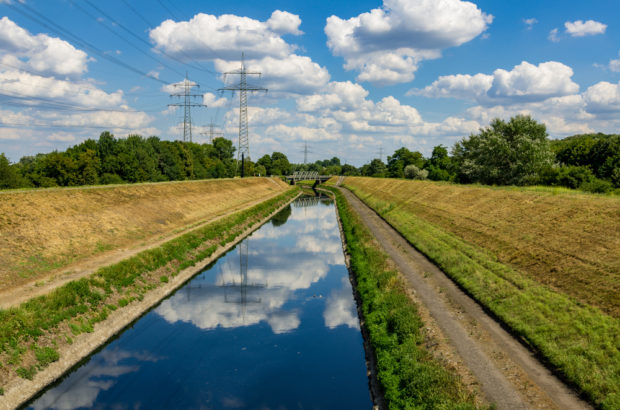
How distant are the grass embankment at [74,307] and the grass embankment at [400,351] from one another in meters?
13.6

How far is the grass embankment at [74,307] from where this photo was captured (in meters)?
14.7

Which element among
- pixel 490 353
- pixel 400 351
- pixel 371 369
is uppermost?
pixel 490 353

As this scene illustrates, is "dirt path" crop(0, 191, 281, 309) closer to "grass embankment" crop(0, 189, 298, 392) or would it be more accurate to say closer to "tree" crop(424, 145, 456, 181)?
"grass embankment" crop(0, 189, 298, 392)

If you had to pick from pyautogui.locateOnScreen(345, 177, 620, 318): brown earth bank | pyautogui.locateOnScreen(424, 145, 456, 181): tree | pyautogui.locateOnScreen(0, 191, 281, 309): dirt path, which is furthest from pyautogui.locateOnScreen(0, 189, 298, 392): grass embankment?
pyautogui.locateOnScreen(424, 145, 456, 181): tree

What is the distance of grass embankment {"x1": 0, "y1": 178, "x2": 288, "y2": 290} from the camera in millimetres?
23078

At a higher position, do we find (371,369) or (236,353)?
(371,369)

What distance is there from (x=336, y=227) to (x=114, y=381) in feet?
144

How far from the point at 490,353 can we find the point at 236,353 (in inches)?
435

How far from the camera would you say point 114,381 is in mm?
15914

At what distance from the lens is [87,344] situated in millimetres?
17906

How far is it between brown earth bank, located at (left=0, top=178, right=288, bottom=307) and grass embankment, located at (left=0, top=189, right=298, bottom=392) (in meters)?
1.45

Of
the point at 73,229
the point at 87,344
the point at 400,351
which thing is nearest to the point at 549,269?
the point at 400,351

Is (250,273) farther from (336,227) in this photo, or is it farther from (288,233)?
(336,227)

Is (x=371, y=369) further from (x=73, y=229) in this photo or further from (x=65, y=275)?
(x=73, y=229)
